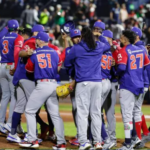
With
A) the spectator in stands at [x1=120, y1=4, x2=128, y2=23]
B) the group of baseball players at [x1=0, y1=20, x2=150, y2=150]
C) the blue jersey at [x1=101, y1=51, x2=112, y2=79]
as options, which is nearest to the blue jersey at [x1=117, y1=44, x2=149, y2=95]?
the group of baseball players at [x1=0, y1=20, x2=150, y2=150]

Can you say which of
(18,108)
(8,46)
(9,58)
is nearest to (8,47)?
(8,46)

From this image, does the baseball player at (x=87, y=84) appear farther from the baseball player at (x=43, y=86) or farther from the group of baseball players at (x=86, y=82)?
the baseball player at (x=43, y=86)

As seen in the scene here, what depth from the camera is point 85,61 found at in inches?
354

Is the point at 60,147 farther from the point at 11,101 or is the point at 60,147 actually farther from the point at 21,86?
the point at 11,101

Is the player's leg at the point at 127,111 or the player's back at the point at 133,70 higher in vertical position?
the player's back at the point at 133,70

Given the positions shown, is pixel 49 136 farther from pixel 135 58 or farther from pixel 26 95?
pixel 135 58

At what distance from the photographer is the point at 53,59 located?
9.22m

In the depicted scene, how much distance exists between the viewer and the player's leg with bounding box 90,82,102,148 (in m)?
9.02

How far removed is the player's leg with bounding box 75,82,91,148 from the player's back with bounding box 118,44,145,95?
2.52 ft

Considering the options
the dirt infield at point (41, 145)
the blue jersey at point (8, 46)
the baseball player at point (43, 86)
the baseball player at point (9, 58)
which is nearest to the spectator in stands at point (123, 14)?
the baseball player at point (9, 58)

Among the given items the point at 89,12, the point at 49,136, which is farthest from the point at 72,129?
the point at 89,12

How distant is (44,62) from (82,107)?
3.36ft

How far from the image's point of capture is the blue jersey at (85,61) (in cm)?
896

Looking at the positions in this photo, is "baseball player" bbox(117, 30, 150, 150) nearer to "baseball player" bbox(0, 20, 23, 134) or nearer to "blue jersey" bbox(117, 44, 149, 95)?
"blue jersey" bbox(117, 44, 149, 95)
